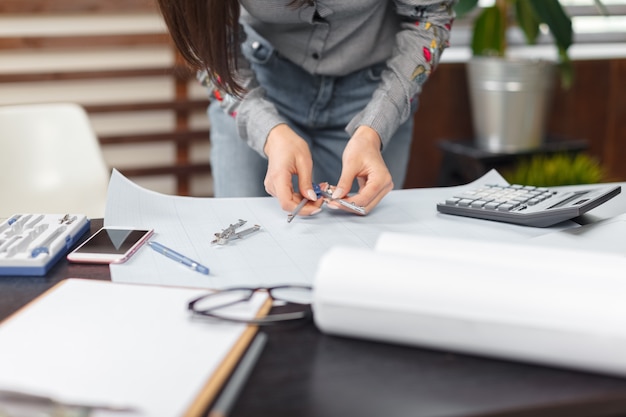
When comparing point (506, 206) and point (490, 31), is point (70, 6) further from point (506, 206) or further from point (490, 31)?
point (506, 206)

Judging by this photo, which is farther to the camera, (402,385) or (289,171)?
(289,171)

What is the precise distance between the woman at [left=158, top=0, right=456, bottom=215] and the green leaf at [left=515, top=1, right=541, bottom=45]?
Result: 136cm

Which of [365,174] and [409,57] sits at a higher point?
[409,57]

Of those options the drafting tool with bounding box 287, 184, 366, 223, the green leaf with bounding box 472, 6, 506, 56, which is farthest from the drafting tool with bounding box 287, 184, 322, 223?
the green leaf with bounding box 472, 6, 506, 56

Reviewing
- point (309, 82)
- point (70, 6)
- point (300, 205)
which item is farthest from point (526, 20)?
point (300, 205)

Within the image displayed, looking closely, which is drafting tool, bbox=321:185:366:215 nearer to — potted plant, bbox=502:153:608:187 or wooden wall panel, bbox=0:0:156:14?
potted plant, bbox=502:153:608:187

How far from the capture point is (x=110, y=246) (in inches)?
32.5

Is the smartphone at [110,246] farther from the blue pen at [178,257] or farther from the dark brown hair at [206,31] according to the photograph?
the dark brown hair at [206,31]

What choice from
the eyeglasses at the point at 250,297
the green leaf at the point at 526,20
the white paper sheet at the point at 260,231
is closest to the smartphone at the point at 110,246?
the white paper sheet at the point at 260,231

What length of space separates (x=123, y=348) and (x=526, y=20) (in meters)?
2.27

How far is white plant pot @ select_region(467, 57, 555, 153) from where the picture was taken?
8.13ft

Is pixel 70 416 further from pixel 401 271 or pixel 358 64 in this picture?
pixel 358 64

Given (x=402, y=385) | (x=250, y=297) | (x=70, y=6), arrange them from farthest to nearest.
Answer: (x=70, y=6) → (x=250, y=297) → (x=402, y=385)

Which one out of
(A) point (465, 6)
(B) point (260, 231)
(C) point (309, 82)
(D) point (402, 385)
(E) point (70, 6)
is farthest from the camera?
(E) point (70, 6)
